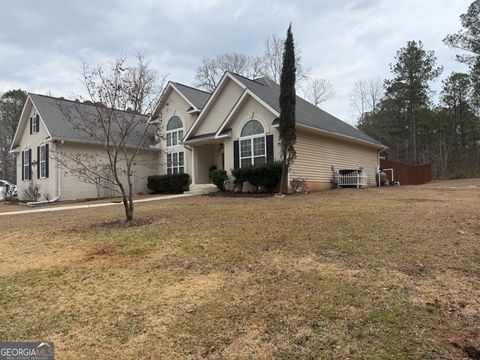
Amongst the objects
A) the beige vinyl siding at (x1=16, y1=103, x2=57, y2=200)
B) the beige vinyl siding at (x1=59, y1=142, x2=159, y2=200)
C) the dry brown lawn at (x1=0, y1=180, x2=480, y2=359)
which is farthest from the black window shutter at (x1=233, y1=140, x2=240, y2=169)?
the dry brown lawn at (x1=0, y1=180, x2=480, y2=359)

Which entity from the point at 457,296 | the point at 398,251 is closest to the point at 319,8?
the point at 398,251

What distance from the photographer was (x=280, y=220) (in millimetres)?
8367

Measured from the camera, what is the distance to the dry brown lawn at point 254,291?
10.9 feet

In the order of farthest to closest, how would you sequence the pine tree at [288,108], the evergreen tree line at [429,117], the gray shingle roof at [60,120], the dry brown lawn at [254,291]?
1. the evergreen tree line at [429,117]
2. the gray shingle roof at [60,120]
3. the pine tree at [288,108]
4. the dry brown lawn at [254,291]

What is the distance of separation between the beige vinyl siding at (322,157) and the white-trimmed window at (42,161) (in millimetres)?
14139

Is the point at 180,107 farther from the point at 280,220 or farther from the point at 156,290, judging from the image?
the point at 156,290

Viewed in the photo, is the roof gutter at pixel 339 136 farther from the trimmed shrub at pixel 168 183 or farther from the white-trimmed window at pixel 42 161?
the white-trimmed window at pixel 42 161

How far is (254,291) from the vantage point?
443cm

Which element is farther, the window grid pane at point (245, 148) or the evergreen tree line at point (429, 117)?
the evergreen tree line at point (429, 117)

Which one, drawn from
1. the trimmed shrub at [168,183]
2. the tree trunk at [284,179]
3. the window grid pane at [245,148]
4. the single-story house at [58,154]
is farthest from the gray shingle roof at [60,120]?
the tree trunk at [284,179]

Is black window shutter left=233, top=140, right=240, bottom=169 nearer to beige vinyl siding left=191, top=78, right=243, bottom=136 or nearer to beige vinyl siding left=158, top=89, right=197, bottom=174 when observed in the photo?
beige vinyl siding left=191, top=78, right=243, bottom=136

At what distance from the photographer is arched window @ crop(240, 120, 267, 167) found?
1778 cm

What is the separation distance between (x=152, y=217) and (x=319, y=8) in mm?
8469

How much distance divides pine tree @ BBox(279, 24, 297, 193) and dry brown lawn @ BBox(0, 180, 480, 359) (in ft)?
25.8
